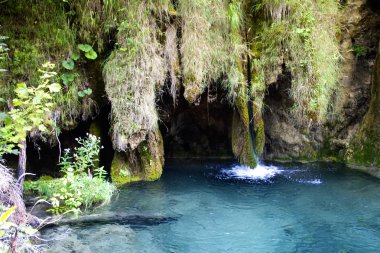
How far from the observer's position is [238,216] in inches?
235

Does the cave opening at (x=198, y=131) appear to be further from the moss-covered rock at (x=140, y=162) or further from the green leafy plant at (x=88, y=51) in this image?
the green leafy plant at (x=88, y=51)

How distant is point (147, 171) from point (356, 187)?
13.7 ft

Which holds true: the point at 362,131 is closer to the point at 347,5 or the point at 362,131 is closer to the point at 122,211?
the point at 347,5

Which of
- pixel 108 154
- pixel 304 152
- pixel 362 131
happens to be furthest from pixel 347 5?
pixel 108 154

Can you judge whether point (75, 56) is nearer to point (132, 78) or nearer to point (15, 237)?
point (132, 78)

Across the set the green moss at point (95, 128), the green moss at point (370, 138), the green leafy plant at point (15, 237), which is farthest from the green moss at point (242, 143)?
the green leafy plant at point (15, 237)

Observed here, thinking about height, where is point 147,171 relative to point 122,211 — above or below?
above

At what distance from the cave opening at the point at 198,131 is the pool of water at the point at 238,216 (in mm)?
1902

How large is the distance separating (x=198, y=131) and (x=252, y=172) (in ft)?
8.08

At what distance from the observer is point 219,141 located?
10.5m

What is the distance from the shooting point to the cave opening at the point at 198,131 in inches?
384

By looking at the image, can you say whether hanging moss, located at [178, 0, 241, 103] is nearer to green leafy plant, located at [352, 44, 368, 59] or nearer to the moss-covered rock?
the moss-covered rock

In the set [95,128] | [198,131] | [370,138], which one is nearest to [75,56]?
[95,128]

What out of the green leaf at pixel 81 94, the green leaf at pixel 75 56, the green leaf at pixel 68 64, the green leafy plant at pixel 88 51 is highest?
the green leafy plant at pixel 88 51
